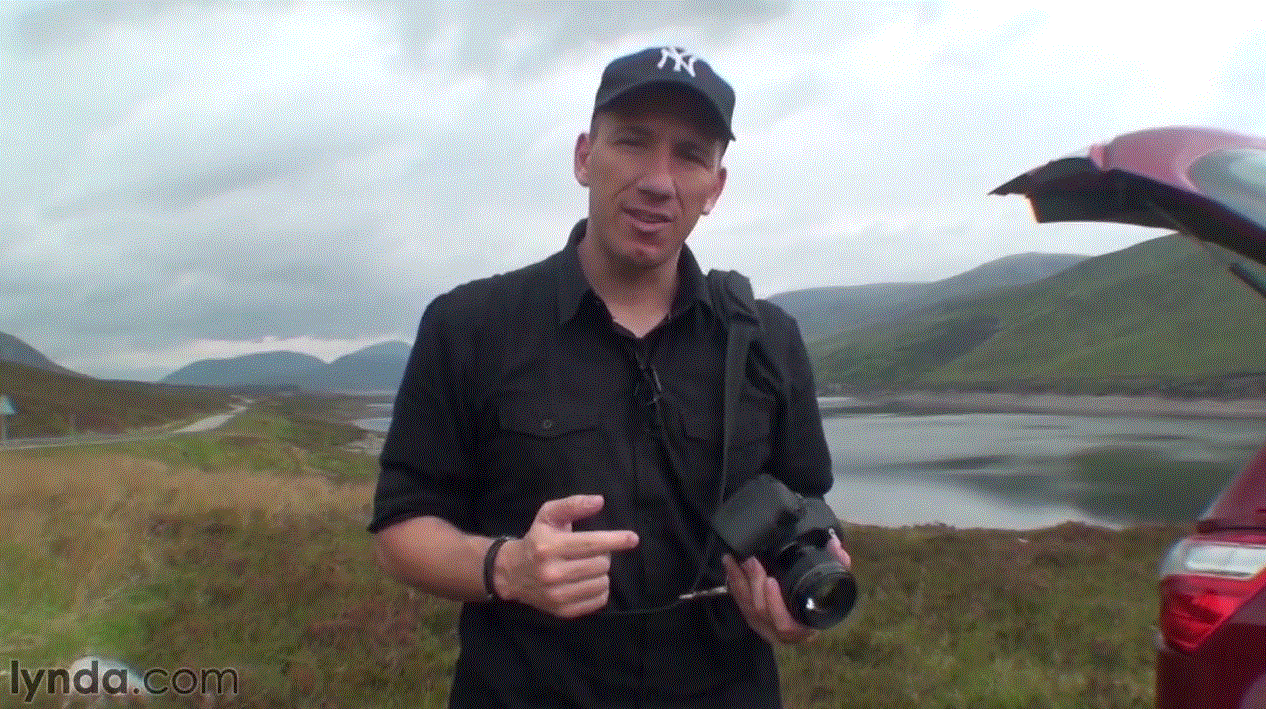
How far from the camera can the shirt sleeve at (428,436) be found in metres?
1.95

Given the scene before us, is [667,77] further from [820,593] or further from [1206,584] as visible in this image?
[1206,584]

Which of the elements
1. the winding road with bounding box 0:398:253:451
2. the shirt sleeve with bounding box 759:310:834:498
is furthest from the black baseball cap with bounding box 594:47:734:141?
the winding road with bounding box 0:398:253:451

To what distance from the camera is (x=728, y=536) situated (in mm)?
1908

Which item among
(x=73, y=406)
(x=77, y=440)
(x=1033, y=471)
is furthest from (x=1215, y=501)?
(x=73, y=406)

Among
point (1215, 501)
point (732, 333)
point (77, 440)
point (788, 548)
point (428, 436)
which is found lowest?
point (77, 440)

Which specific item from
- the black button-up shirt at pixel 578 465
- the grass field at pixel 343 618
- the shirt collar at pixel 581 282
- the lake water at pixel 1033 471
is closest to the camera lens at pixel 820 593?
the black button-up shirt at pixel 578 465

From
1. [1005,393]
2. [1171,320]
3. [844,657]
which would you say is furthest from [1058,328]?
[844,657]

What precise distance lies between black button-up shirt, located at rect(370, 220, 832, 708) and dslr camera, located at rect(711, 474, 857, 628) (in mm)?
121

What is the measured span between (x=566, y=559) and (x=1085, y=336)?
12837 cm

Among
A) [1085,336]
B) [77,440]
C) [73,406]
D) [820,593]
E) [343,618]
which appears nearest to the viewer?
[820,593]

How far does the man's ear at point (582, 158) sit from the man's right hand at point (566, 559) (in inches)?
30.8

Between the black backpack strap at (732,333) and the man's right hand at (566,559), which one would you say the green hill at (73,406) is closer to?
the black backpack strap at (732,333)

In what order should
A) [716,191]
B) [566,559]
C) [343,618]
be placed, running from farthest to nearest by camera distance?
[343,618] → [716,191] → [566,559]

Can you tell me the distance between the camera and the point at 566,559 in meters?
1.65
